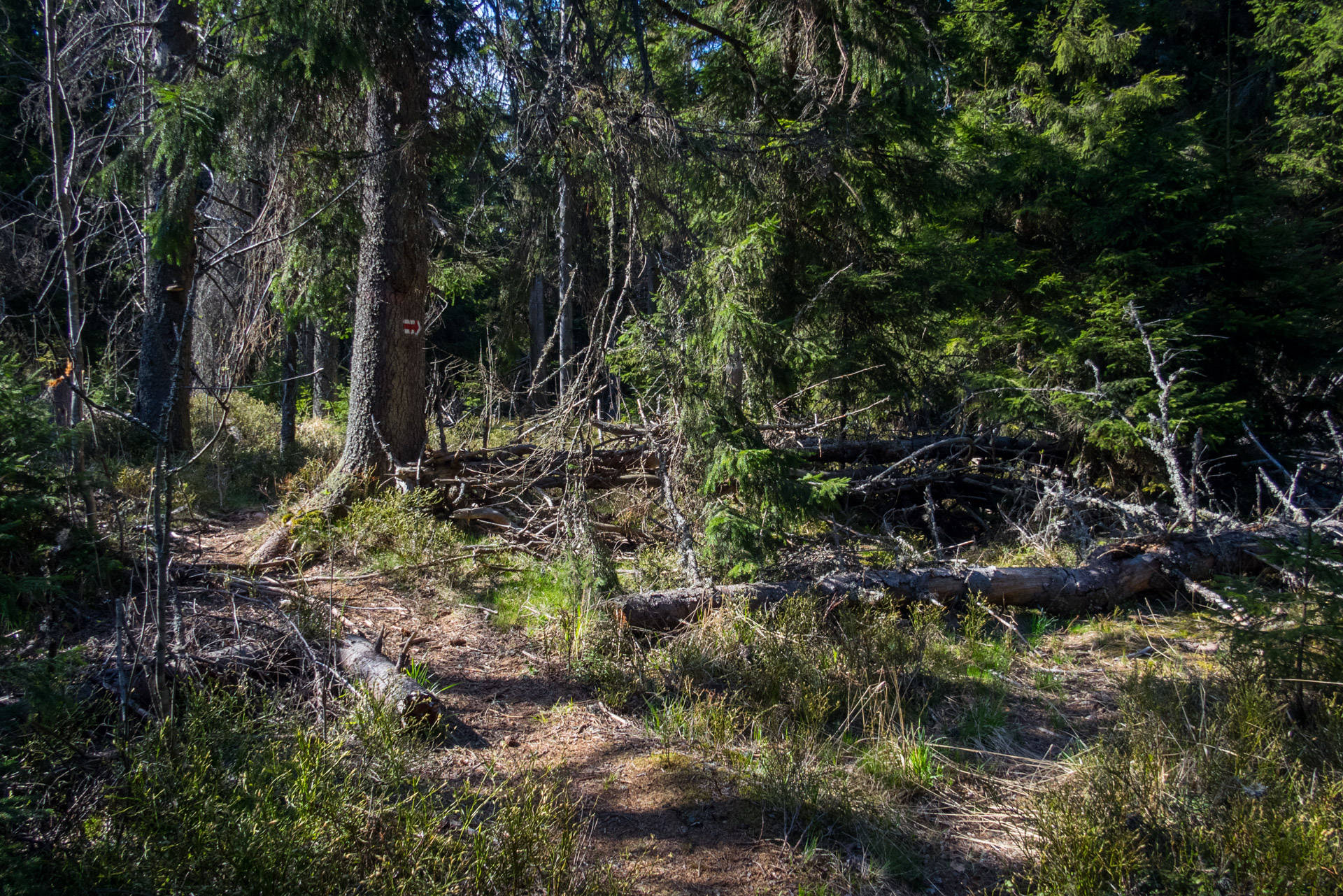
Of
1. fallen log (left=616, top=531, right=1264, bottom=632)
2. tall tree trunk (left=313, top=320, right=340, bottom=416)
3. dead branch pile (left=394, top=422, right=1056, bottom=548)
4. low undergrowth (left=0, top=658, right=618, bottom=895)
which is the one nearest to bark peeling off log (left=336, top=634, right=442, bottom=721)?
low undergrowth (left=0, top=658, right=618, bottom=895)

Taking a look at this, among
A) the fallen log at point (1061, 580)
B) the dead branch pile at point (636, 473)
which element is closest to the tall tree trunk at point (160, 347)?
the dead branch pile at point (636, 473)

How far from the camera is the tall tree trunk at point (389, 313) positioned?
680 centimetres

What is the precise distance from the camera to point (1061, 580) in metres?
6.11

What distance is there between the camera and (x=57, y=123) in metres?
3.85

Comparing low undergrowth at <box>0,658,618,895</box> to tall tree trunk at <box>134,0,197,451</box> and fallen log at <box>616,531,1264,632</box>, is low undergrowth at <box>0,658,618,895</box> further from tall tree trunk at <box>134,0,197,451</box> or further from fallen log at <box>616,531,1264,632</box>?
tall tree trunk at <box>134,0,197,451</box>

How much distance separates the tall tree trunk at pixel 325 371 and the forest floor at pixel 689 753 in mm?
9648

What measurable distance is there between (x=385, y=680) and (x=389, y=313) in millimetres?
4498

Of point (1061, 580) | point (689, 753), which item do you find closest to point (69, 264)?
point (689, 753)

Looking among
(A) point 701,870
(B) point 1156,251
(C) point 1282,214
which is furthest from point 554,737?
(C) point 1282,214

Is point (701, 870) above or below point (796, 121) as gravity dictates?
below

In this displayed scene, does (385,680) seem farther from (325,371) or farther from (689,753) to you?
(325,371)

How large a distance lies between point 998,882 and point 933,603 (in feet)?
9.12

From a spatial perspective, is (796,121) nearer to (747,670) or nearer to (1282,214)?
(747,670)

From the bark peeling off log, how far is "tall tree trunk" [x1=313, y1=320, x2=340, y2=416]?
35.6 ft
